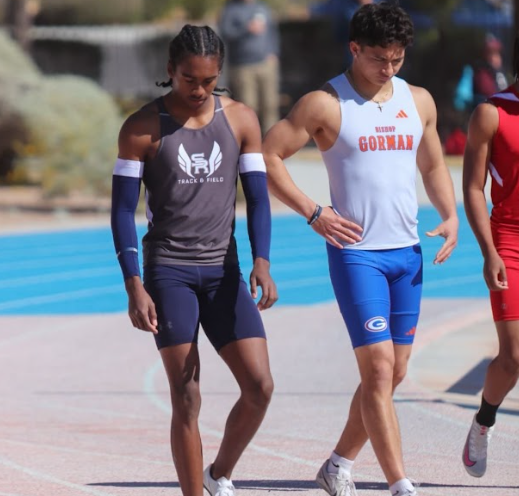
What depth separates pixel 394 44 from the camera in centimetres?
578

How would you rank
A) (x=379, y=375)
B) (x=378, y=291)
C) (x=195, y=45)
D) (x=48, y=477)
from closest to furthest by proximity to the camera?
(x=195, y=45) < (x=379, y=375) < (x=378, y=291) < (x=48, y=477)

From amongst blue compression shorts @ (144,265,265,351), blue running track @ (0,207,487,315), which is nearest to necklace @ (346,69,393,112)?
blue compression shorts @ (144,265,265,351)

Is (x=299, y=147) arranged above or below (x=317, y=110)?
below

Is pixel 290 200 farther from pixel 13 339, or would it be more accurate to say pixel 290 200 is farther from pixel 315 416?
pixel 13 339

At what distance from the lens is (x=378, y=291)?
593 cm

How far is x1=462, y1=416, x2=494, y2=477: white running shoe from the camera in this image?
6492 millimetres

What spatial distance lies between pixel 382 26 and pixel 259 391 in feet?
4.99

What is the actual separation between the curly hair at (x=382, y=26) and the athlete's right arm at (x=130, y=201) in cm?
99

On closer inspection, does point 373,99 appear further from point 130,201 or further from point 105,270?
point 105,270

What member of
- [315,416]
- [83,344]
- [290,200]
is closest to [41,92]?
[83,344]

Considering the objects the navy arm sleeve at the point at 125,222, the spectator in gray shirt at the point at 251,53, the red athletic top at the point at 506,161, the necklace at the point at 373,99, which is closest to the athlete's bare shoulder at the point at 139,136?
the navy arm sleeve at the point at 125,222

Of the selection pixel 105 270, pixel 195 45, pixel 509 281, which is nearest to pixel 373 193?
pixel 509 281

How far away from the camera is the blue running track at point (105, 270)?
14.8 meters

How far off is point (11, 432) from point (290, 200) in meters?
2.78
